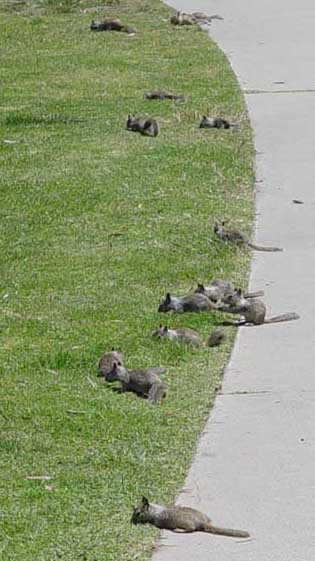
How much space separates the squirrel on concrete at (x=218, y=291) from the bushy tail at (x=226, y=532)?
279 cm

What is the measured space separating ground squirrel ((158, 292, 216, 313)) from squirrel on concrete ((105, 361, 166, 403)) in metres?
0.98

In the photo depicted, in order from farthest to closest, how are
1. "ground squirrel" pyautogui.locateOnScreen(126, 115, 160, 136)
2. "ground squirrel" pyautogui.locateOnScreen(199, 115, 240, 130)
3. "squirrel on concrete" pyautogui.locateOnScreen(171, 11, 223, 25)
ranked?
1. "squirrel on concrete" pyautogui.locateOnScreen(171, 11, 223, 25)
2. "ground squirrel" pyautogui.locateOnScreen(199, 115, 240, 130)
3. "ground squirrel" pyautogui.locateOnScreen(126, 115, 160, 136)

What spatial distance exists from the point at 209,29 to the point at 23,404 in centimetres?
1183

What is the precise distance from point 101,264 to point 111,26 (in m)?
9.21

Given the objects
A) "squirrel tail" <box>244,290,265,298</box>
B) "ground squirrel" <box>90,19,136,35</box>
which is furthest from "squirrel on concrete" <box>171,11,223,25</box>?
"squirrel tail" <box>244,290,265,298</box>

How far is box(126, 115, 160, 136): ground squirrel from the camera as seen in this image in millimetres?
12734

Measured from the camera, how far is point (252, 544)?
17.6 feet

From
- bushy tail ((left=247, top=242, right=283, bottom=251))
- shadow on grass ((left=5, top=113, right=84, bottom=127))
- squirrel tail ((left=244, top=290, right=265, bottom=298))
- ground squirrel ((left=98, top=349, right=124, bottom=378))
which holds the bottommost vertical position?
shadow on grass ((left=5, top=113, right=84, bottom=127))

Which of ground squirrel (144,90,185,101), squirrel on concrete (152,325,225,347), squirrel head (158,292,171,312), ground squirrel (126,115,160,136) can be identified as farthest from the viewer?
ground squirrel (144,90,185,101)

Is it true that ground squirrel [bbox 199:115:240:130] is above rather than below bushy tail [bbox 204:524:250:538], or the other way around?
below

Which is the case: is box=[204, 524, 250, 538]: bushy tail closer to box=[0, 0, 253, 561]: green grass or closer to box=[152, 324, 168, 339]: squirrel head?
box=[0, 0, 253, 561]: green grass

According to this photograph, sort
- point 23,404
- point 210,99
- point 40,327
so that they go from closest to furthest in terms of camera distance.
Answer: point 23,404 → point 40,327 → point 210,99

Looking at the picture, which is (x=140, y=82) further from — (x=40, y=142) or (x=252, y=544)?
(x=252, y=544)

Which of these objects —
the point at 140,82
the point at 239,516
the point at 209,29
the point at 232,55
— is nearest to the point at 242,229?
the point at 239,516
